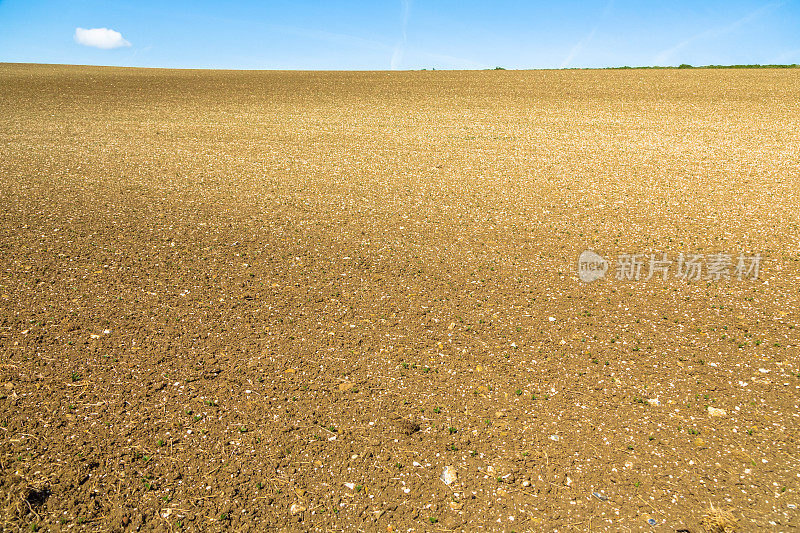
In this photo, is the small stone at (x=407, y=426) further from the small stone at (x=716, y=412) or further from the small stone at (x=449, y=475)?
the small stone at (x=716, y=412)

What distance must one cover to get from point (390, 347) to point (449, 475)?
175 centimetres

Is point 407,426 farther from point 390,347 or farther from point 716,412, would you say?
point 716,412

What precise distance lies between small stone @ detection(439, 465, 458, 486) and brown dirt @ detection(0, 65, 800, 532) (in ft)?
0.21

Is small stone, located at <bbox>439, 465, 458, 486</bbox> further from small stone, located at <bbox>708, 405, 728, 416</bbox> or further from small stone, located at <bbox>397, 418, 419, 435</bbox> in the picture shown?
small stone, located at <bbox>708, 405, 728, 416</bbox>

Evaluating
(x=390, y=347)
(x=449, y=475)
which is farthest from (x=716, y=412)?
(x=390, y=347)

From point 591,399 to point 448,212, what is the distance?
5.19m

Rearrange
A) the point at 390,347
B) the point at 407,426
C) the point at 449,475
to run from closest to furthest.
Result: the point at 449,475 < the point at 407,426 < the point at 390,347

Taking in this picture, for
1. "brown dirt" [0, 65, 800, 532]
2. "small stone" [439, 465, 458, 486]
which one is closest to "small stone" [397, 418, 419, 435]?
"brown dirt" [0, 65, 800, 532]

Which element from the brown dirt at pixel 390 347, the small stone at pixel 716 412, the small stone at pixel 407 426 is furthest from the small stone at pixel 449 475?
the small stone at pixel 716 412

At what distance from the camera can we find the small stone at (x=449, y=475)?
12.5 ft

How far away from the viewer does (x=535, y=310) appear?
6047 millimetres

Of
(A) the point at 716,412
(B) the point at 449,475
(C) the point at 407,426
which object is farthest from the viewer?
(A) the point at 716,412

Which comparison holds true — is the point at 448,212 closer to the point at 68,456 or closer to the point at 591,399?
the point at 591,399

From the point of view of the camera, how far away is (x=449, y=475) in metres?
3.87
